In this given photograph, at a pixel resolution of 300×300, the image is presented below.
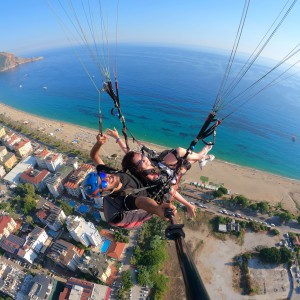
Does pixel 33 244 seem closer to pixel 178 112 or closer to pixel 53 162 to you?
pixel 53 162

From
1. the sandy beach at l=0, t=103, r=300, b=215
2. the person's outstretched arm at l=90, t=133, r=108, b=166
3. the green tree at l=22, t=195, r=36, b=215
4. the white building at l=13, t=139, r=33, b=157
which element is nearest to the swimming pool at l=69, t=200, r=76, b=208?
the green tree at l=22, t=195, r=36, b=215

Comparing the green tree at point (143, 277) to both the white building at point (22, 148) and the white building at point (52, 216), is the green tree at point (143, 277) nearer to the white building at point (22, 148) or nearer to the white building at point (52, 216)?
the white building at point (52, 216)

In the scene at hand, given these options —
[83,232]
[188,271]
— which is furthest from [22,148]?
[188,271]

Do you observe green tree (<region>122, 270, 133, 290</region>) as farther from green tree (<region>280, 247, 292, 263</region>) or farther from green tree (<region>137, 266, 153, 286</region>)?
green tree (<region>280, 247, 292, 263</region>)

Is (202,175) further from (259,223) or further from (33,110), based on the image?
(33,110)

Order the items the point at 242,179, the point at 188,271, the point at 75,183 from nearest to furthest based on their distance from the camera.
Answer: the point at 188,271 < the point at 75,183 < the point at 242,179

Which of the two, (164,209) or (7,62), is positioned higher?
(7,62)

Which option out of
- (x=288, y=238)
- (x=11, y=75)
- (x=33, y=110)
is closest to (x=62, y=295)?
(x=288, y=238)
